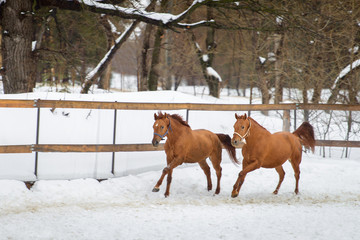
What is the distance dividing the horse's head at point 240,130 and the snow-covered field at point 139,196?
1.08 meters

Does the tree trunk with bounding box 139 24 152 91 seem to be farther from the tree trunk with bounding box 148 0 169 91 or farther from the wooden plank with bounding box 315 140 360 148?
the wooden plank with bounding box 315 140 360 148

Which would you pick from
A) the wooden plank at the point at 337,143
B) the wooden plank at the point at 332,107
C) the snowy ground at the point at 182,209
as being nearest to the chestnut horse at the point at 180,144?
the snowy ground at the point at 182,209

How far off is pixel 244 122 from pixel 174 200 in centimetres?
178

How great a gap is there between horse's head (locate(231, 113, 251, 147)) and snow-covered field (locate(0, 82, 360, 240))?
1080mm

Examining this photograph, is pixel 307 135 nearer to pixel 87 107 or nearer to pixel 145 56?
pixel 87 107

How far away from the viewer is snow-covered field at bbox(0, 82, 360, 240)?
15.7 feet

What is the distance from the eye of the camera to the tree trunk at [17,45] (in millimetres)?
9984

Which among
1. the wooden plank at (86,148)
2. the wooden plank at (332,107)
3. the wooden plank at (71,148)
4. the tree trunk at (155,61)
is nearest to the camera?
the wooden plank at (71,148)

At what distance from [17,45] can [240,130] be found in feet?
23.4

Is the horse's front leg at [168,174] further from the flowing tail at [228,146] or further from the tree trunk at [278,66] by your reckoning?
the tree trunk at [278,66]

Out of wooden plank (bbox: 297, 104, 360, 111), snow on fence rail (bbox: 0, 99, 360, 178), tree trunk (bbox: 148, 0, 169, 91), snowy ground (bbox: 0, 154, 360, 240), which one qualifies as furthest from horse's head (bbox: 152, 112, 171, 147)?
tree trunk (bbox: 148, 0, 169, 91)

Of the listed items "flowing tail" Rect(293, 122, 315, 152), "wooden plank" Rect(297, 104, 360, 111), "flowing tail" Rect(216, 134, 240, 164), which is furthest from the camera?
"wooden plank" Rect(297, 104, 360, 111)

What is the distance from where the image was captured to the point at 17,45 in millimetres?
10195

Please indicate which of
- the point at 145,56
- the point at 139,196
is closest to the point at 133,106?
the point at 139,196
